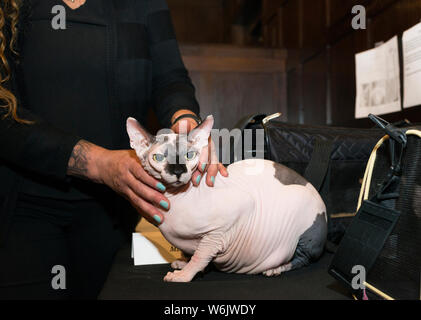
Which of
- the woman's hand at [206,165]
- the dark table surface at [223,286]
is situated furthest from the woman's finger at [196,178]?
the dark table surface at [223,286]

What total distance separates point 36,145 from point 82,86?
0.25 metres

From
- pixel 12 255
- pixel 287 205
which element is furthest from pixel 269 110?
pixel 12 255

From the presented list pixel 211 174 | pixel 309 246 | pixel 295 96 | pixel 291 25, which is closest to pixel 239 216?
pixel 211 174

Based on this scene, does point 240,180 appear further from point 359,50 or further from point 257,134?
point 359,50

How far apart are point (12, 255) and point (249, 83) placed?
218cm

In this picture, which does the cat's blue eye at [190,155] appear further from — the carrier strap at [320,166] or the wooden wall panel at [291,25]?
the wooden wall panel at [291,25]

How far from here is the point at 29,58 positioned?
38.1 inches

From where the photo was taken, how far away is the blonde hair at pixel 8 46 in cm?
85

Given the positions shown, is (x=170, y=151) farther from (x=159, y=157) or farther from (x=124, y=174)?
(x=124, y=174)

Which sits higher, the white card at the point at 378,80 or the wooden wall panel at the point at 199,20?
the wooden wall panel at the point at 199,20

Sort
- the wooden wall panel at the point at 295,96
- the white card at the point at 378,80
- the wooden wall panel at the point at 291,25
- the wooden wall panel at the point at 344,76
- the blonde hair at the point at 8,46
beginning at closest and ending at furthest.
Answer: the blonde hair at the point at 8,46 → the white card at the point at 378,80 → the wooden wall panel at the point at 344,76 → the wooden wall panel at the point at 295,96 → the wooden wall panel at the point at 291,25

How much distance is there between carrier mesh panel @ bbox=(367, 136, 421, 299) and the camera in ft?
2.10

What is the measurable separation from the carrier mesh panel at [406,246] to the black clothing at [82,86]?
0.60 metres

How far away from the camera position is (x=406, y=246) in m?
0.66
